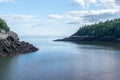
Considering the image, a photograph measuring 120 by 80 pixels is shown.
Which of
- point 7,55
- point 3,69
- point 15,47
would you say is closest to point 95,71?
point 3,69

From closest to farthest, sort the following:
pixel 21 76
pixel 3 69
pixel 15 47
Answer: pixel 21 76 → pixel 3 69 → pixel 15 47

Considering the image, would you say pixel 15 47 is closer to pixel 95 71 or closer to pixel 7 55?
pixel 7 55

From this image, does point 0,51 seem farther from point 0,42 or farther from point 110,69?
point 110,69

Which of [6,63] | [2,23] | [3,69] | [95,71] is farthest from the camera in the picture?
[2,23]

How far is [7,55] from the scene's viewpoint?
320ft

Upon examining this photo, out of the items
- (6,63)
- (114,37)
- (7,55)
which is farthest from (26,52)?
(114,37)

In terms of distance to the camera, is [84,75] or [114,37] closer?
[84,75]

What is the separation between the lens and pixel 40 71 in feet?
220

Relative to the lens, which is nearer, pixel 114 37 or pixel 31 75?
pixel 31 75

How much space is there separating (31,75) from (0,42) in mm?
42171

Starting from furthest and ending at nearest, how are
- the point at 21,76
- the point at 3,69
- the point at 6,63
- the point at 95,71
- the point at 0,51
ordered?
the point at 0,51 → the point at 6,63 → the point at 3,69 → the point at 95,71 → the point at 21,76

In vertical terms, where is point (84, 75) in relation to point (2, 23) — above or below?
below

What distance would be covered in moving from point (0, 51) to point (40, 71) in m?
33.4

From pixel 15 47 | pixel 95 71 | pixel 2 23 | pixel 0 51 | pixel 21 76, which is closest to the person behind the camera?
pixel 21 76
